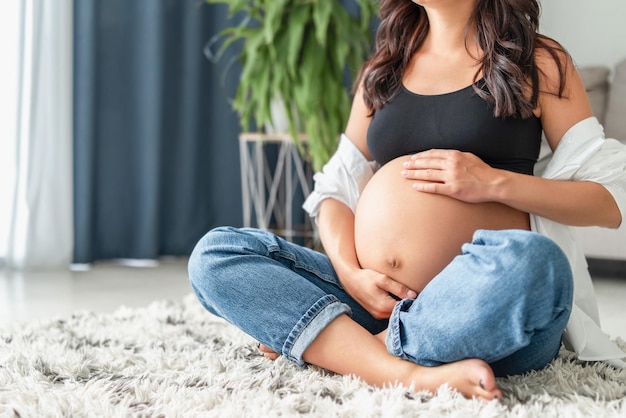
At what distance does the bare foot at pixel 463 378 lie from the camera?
102 centimetres

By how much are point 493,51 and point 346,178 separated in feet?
1.19

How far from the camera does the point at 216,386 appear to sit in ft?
3.76

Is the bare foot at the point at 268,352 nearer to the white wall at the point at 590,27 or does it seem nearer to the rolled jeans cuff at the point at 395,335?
the rolled jeans cuff at the point at 395,335

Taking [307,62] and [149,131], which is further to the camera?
[149,131]

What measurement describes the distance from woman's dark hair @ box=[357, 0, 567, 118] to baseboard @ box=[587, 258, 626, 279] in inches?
69.4

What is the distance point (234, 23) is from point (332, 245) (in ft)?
7.27

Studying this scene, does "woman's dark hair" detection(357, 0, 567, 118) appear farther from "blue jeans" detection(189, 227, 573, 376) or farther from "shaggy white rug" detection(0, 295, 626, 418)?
"shaggy white rug" detection(0, 295, 626, 418)

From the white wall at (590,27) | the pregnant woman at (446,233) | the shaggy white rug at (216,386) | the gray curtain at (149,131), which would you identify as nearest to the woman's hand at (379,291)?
the pregnant woman at (446,233)

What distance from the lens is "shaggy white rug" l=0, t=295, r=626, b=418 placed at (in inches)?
39.8

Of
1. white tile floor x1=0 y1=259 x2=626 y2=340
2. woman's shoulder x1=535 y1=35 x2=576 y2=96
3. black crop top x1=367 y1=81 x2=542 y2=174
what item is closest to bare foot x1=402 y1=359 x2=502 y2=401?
black crop top x1=367 y1=81 x2=542 y2=174

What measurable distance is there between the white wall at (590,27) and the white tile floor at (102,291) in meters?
1.10

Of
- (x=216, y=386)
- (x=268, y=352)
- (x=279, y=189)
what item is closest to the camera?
(x=216, y=386)

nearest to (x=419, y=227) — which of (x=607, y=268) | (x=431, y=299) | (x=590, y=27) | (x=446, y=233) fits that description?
(x=446, y=233)

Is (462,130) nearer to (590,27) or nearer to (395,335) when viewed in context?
(395,335)
